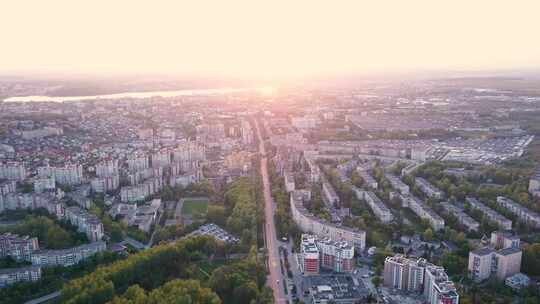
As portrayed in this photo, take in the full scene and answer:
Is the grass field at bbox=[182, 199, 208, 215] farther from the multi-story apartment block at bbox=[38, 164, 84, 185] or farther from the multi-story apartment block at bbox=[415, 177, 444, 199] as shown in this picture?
the multi-story apartment block at bbox=[415, 177, 444, 199]

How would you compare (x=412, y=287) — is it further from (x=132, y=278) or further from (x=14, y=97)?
(x=14, y=97)

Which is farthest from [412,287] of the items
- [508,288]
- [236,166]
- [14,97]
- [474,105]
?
[14,97]

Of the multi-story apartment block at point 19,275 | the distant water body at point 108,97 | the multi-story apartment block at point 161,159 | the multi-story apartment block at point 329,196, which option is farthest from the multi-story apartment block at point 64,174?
the distant water body at point 108,97

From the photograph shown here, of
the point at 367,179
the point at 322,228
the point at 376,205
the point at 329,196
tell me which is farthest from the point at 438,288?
the point at 367,179

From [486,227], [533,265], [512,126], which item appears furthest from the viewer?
[512,126]

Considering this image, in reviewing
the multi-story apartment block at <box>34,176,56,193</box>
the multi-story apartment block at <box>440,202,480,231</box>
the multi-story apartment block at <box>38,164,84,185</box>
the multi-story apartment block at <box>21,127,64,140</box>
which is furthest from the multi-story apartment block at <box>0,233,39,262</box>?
the multi-story apartment block at <box>21,127,64,140</box>

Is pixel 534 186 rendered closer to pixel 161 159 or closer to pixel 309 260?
pixel 309 260

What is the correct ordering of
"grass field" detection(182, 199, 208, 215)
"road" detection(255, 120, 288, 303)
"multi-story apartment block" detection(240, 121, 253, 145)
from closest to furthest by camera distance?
"road" detection(255, 120, 288, 303), "grass field" detection(182, 199, 208, 215), "multi-story apartment block" detection(240, 121, 253, 145)
